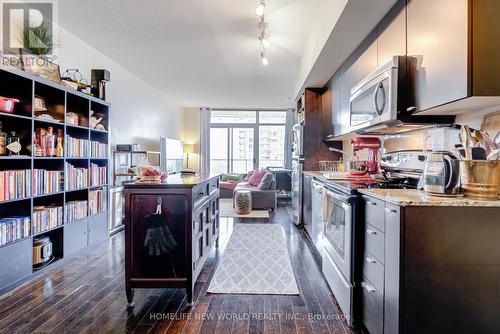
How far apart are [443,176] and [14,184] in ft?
10.4

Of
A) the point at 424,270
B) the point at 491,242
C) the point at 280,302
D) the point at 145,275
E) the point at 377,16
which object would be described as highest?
the point at 377,16

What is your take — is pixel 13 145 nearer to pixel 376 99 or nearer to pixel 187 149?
pixel 376 99

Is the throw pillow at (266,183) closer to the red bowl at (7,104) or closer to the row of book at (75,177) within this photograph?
the row of book at (75,177)

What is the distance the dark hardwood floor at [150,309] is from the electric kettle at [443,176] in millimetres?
1074

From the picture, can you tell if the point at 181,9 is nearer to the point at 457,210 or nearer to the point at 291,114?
the point at 457,210

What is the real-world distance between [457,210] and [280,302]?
1.39 meters

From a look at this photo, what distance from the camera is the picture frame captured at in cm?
241

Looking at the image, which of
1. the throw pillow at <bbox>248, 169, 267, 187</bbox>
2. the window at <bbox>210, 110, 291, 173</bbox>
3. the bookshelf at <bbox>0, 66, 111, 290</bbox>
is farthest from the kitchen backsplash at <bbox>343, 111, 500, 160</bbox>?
the window at <bbox>210, 110, 291, 173</bbox>

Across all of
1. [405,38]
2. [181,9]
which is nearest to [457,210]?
[405,38]

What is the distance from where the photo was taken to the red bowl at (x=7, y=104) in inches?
85.5

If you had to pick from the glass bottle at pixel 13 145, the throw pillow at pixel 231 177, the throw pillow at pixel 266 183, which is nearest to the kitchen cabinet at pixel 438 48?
the glass bottle at pixel 13 145

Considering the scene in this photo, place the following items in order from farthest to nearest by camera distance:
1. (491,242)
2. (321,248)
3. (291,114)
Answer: (291,114), (321,248), (491,242)

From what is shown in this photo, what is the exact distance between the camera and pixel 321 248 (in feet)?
8.72

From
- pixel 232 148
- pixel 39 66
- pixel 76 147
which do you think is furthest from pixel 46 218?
pixel 232 148
